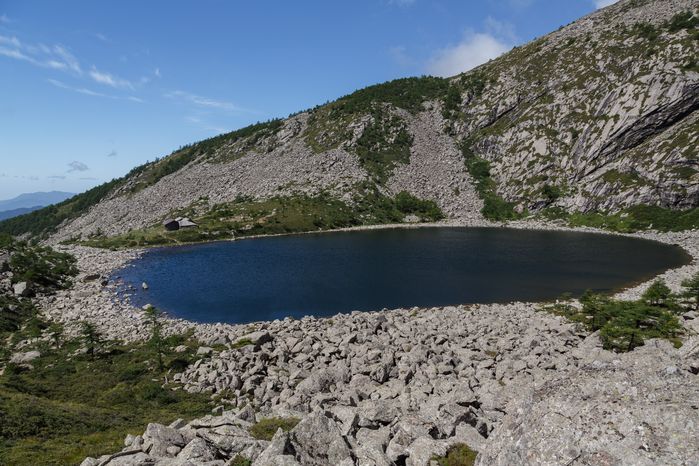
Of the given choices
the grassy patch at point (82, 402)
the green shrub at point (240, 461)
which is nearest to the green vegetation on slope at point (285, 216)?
the grassy patch at point (82, 402)

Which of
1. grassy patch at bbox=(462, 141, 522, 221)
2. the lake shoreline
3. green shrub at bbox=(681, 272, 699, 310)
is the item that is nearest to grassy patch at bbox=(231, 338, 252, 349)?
the lake shoreline

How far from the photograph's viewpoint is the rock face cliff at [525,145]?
399 feet

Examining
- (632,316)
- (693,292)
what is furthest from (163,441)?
(693,292)

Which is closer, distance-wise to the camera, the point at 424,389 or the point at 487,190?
the point at 424,389

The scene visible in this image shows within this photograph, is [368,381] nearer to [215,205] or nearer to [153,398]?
[153,398]

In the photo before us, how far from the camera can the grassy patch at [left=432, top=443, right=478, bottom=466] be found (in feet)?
47.9

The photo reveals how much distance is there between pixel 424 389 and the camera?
27828 millimetres

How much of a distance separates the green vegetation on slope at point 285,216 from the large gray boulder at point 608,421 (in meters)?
117

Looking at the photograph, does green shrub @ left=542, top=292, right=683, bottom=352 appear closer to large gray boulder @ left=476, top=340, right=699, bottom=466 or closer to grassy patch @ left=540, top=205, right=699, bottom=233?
large gray boulder @ left=476, top=340, right=699, bottom=466

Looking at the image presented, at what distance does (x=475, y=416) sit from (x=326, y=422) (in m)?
7.34

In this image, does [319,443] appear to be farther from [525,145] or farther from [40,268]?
[525,145]

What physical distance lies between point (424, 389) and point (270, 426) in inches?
481

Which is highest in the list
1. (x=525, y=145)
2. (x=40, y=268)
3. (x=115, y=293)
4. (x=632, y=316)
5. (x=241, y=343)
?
(x=525, y=145)

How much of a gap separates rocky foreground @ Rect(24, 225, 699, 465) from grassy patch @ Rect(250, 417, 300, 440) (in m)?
0.70
